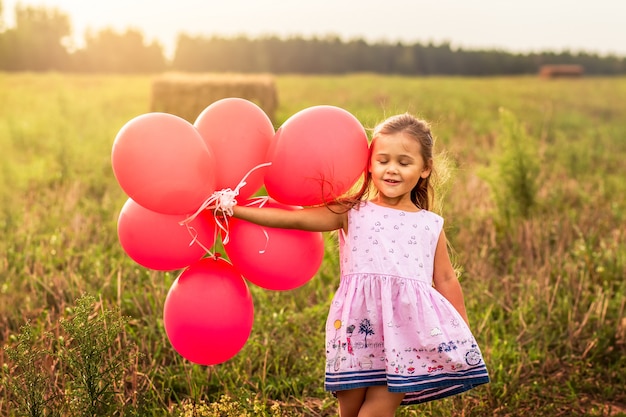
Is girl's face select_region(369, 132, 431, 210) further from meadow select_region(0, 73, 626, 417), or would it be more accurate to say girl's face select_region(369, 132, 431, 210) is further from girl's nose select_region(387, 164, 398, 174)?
meadow select_region(0, 73, 626, 417)

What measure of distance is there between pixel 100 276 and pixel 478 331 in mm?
2100

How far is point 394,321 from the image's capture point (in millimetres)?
2246

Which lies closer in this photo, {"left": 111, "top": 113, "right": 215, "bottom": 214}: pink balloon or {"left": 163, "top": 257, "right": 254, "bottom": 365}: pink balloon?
{"left": 111, "top": 113, "right": 215, "bottom": 214}: pink balloon

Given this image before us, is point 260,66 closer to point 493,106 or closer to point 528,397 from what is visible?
point 493,106

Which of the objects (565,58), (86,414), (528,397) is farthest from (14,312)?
(565,58)

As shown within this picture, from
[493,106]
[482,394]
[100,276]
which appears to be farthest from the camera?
[493,106]

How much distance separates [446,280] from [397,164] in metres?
0.46

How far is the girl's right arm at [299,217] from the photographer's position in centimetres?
226

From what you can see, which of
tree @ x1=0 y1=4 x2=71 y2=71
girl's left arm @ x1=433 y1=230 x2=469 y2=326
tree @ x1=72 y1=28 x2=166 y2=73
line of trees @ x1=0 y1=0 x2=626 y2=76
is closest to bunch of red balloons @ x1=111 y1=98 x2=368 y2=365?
girl's left arm @ x1=433 y1=230 x2=469 y2=326

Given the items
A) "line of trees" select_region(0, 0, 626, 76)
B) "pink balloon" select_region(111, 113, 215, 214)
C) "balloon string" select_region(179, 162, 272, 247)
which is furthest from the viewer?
"line of trees" select_region(0, 0, 626, 76)

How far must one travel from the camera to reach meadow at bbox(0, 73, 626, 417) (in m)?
2.68

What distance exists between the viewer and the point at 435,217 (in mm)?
2406

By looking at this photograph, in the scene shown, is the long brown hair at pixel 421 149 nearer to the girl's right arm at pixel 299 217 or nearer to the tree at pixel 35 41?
the girl's right arm at pixel 299 217

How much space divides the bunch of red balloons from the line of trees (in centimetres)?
4296
